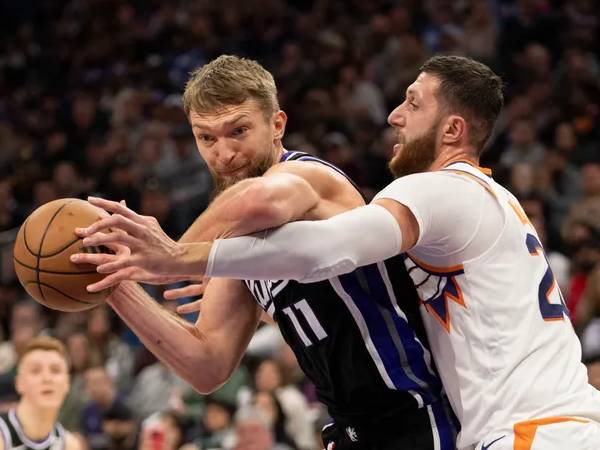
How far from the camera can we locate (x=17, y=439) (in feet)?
21.4

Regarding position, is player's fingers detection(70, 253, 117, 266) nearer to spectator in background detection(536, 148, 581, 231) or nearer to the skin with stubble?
the skin with stubble

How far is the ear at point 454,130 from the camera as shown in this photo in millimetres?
3797

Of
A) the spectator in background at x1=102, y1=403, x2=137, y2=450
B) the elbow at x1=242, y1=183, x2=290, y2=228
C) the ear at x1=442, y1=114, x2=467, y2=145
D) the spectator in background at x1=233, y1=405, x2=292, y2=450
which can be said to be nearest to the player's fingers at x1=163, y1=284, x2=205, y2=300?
the elbow at x1=242, y1=183, x2=290, y2=228

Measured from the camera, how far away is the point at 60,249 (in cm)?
353

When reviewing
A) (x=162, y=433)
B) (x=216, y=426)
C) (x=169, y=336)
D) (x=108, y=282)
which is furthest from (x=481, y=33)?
(x=108, y=282)

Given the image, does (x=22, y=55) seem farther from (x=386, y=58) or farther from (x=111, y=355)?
(x=111, y=355)

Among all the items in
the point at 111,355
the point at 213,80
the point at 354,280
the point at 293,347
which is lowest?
the point at 111,355

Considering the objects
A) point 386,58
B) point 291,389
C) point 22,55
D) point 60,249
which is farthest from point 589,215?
point 22,55

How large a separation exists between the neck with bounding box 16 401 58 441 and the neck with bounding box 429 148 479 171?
3649 millimetres

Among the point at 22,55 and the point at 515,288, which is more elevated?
the point at 515,288

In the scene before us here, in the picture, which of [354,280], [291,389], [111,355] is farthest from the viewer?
[111,355]

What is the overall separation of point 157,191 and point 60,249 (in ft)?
25.9

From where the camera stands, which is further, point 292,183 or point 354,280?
point 354,280

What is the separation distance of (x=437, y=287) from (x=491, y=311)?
213 millimetres
